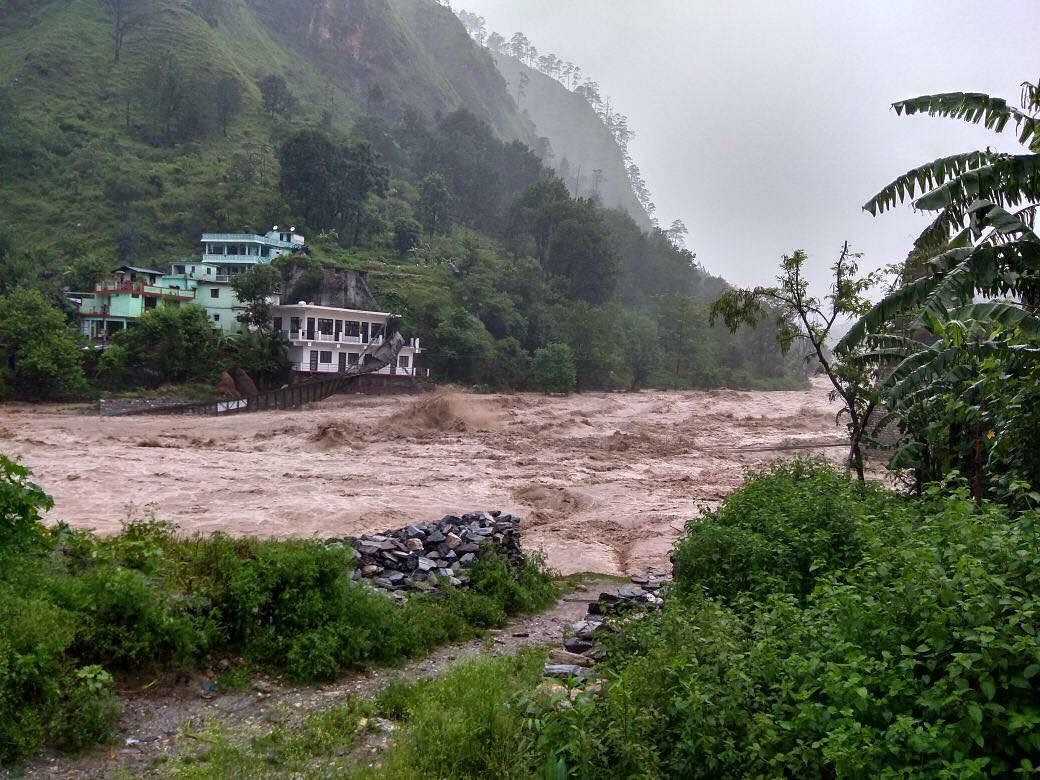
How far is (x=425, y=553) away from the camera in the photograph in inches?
425

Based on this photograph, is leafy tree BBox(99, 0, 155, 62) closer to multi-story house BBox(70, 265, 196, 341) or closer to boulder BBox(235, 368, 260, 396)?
multi-story house BBox(70, 265, 196, 341)

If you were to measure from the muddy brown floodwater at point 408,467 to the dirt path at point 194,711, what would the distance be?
8.23 m

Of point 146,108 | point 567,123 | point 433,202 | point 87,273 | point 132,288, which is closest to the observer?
point 132,288

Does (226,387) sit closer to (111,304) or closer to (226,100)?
(111,304)

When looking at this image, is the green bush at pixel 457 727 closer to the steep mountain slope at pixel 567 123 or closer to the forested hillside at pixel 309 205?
the forested hillside at pixel 309 205

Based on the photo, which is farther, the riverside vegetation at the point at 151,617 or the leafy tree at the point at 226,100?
the leafy tree at the point at 226,100

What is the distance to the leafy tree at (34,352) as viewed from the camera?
33.7m

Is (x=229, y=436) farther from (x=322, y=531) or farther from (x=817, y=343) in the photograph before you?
(x=817, y=343)

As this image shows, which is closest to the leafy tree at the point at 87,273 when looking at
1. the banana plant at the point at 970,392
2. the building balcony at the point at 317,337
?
the building balcony at the point at 317,337

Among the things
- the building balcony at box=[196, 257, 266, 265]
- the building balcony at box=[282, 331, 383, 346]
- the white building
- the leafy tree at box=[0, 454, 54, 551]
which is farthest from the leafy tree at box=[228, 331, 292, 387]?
the leafy tree at box=[0, 454, 54, 551]

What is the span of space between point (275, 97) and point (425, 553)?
7545 cm

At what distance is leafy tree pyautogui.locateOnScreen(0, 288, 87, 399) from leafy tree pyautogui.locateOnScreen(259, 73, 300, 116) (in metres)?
46.7

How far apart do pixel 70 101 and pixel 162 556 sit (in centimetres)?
7352

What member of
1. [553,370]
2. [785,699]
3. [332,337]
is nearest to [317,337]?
[332,337]
